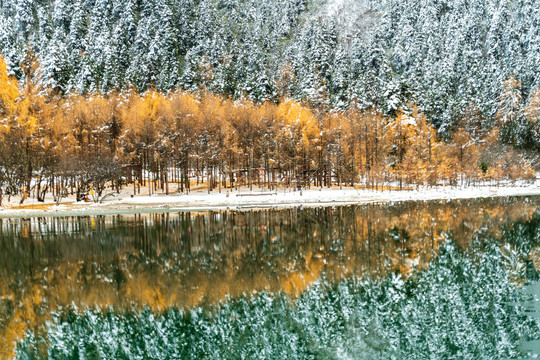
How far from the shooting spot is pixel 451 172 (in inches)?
3386

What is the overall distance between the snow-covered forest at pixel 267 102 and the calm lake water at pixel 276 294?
36.4m

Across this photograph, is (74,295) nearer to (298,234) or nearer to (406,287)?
(406,287)

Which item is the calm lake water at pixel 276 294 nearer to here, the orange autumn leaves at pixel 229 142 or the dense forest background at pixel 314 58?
the orange autumn leaves at pixel 229 142

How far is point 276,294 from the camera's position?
749 inches

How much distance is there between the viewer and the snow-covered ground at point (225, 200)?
186 ft

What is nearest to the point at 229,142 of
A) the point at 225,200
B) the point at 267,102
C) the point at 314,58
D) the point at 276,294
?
the point at 225,200

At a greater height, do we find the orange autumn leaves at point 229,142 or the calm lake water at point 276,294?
the orange autumn leaves at point 229,142

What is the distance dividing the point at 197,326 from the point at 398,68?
579 feet

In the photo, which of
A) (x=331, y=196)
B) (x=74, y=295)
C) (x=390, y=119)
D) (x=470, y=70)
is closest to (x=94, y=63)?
(x=390, y=119)

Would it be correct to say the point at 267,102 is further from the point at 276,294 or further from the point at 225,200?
the point at 276,294

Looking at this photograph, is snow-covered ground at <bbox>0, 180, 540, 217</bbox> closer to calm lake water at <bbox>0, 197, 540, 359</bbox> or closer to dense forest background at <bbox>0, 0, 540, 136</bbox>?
calm lake water at <bbox>0, 197, 540, 359</bbox>

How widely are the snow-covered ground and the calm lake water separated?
20581 mm

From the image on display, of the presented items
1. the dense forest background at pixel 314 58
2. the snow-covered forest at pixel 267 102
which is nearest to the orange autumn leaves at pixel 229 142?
the snow-covered forest at pixel 267 102

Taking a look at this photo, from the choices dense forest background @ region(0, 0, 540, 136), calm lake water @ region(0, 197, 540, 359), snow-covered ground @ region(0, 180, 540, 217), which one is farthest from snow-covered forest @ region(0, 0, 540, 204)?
calm lake water @ region(0, 197, 540, 359)
